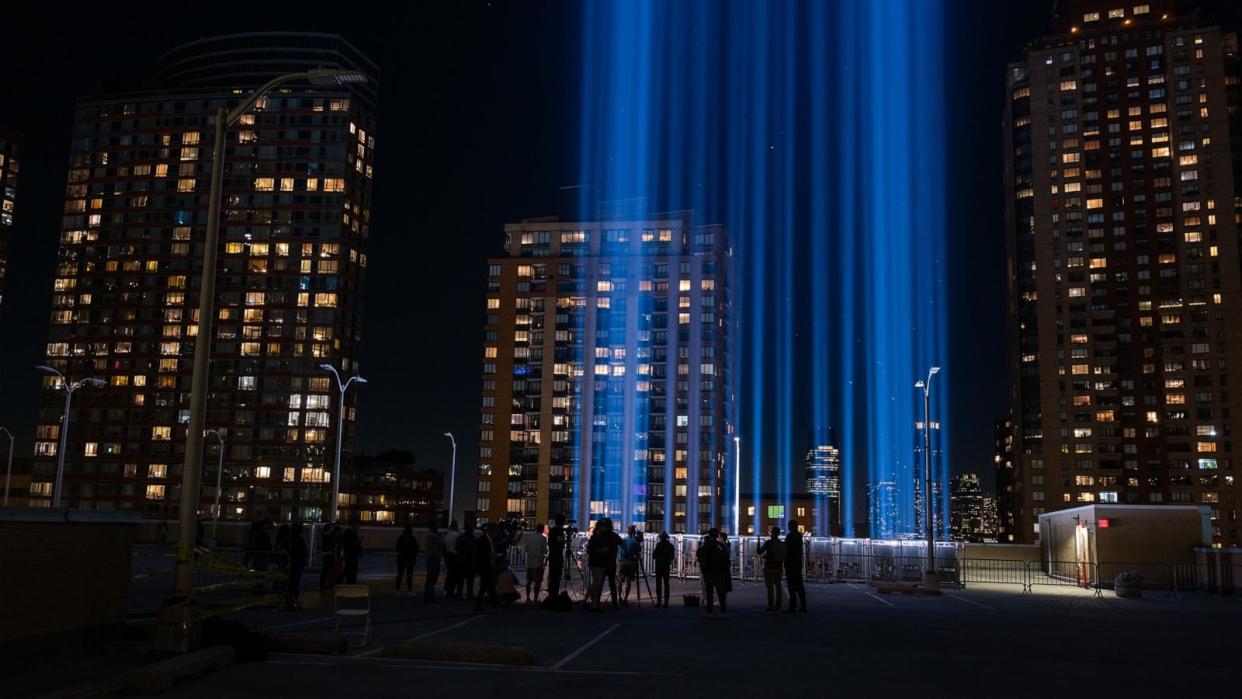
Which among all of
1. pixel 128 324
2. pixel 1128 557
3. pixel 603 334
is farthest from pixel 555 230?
pixel 1128 557

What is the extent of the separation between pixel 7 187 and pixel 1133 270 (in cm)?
18478

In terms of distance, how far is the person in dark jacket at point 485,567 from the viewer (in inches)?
866

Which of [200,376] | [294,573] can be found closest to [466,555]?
[294,573]

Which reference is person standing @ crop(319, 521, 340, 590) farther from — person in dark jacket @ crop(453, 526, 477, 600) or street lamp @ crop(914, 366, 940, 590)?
street lamp @ crop(914, 366, 940, 590)

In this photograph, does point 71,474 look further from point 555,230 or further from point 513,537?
point 513,537

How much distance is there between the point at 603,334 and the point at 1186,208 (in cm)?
9027

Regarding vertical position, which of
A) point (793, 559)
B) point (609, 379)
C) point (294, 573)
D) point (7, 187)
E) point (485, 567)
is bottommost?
point (294, 573)

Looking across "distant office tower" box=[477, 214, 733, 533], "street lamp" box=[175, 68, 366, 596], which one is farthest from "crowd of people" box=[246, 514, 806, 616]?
"distant office tower" box=[477, 214, 733, 533]

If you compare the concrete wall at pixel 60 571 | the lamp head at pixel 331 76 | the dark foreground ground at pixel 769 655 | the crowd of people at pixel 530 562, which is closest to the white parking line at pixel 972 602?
the dark foreground ground at pixel 769 655

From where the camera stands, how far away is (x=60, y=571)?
13211 millimetres

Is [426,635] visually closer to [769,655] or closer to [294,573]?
[294,573]

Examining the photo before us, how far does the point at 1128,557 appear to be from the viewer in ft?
127

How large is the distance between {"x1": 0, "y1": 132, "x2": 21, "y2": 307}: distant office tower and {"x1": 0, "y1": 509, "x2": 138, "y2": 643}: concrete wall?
18420cm

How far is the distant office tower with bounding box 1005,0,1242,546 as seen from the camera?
150250 mm
